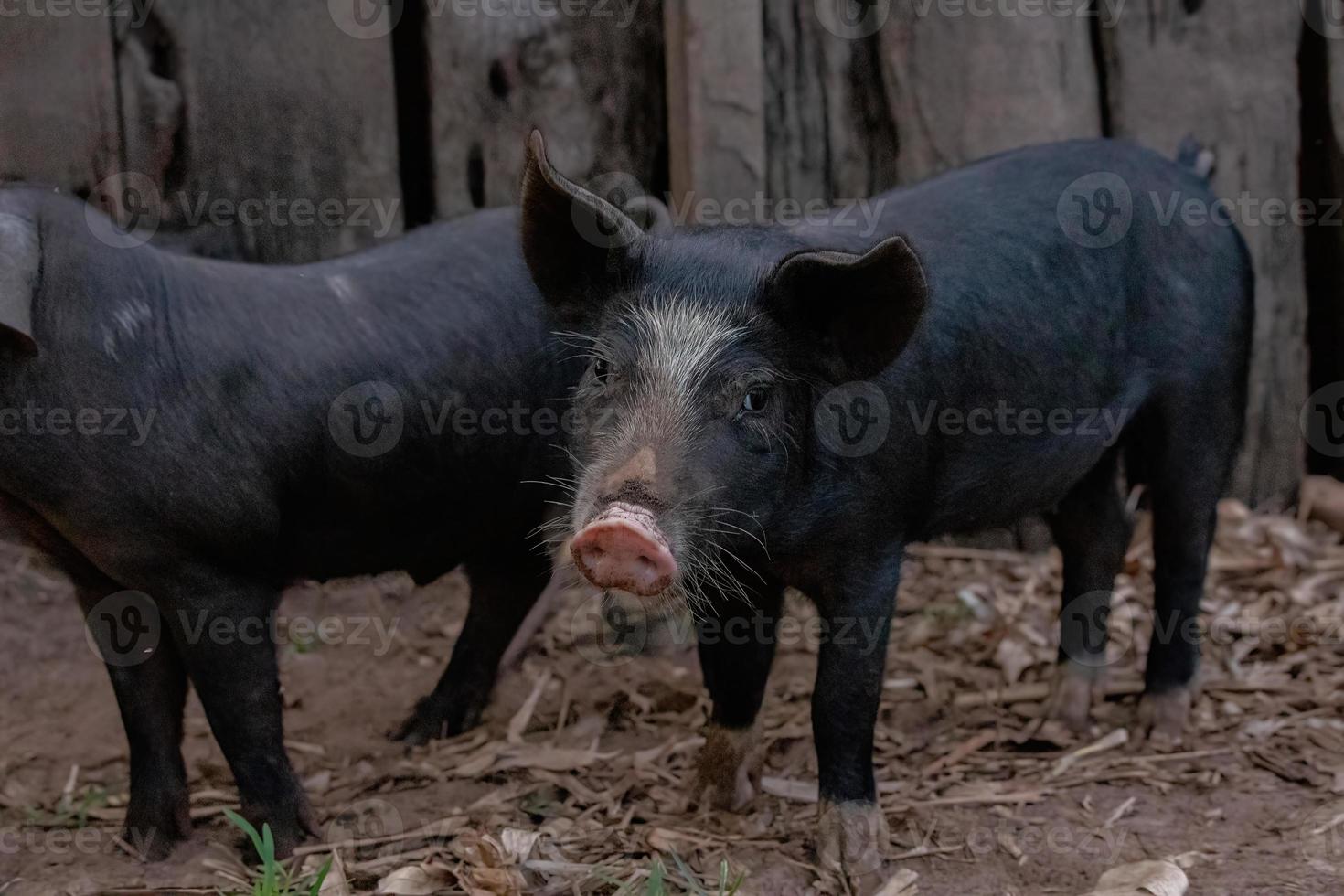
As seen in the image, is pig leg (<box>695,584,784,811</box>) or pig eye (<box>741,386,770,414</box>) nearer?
pig eye (<box>741,386,770,414</box>)

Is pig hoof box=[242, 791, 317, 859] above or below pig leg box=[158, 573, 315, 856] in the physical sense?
below

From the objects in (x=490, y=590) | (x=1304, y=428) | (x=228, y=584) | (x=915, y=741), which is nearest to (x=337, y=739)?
(x=490, y=590)

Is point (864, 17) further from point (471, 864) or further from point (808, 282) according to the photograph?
point (471, 864)

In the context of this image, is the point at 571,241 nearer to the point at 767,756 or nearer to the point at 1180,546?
the point at 767,756

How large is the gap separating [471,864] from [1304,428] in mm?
3621

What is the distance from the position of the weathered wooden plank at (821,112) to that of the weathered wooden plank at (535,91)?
40cm

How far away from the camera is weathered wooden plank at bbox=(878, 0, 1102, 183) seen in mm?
5086

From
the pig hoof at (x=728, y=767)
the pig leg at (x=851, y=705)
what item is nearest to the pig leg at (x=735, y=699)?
the pig hoof at (x=728, y=767)

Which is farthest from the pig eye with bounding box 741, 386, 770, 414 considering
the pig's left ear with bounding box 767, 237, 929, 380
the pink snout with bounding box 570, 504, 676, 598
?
the pink snout with bounding box 570, 504, 676, 598

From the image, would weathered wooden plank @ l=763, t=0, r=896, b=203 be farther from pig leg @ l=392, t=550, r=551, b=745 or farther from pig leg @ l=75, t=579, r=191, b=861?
pig leg @ l=75, t=579, r=191, b=861

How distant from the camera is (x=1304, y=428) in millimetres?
5621

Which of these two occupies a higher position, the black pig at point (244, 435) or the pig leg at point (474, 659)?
the black pig at point (244, 435)

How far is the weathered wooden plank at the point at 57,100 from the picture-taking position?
15.2 feet

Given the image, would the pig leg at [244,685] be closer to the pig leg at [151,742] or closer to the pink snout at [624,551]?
the pig leg at [151,742]
